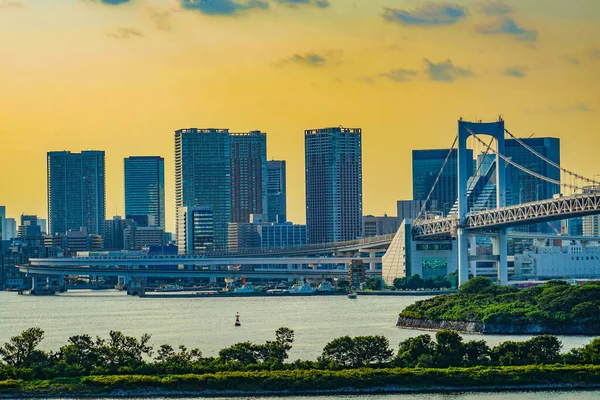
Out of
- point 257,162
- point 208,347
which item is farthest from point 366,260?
point 257,162

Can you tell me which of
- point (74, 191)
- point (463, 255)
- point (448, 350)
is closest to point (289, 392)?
point (448, 350)

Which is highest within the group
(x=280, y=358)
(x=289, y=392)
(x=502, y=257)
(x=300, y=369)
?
(x=502, y=257)

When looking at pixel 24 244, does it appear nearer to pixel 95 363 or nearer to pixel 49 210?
pixel 49 210

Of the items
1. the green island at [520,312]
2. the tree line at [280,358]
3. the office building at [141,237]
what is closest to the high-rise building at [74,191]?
the office building at [141,237]

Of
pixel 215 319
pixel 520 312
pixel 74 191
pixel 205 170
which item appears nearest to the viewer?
pixel 520 312

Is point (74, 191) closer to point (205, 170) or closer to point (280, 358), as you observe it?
point (205, 170)

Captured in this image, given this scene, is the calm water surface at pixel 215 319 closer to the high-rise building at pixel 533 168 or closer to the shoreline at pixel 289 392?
the shoreline at pixel 289 392

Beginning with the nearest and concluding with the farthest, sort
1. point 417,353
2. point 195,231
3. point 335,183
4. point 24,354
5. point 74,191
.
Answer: point 417,353 < point 24,354 < point 195,231 < point 335,183 < point 74,191

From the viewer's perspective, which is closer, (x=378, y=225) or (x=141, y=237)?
(x=378, y=225)
